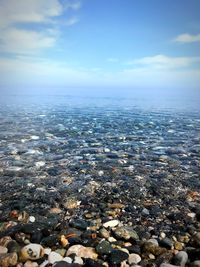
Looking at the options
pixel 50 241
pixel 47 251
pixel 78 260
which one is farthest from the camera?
pixel 50 241

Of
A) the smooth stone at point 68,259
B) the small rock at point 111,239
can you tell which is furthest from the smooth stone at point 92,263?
the small rock at point 111,239

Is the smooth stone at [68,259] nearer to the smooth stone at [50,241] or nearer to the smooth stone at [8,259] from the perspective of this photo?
the smooth stone at [50,241]

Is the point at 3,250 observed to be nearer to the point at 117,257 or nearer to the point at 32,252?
the point at 32,252

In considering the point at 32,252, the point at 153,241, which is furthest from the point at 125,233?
the point at 32,252

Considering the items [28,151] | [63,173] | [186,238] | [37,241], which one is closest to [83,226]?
[37,241]

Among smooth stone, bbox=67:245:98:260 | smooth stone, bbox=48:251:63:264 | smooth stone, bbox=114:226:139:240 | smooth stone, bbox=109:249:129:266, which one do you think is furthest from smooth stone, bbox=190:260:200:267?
smooth stone, bbox=48:251:63:264

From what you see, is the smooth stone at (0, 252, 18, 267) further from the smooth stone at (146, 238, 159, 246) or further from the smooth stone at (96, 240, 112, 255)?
the smooth stone at (146, 238, 159, 246)
